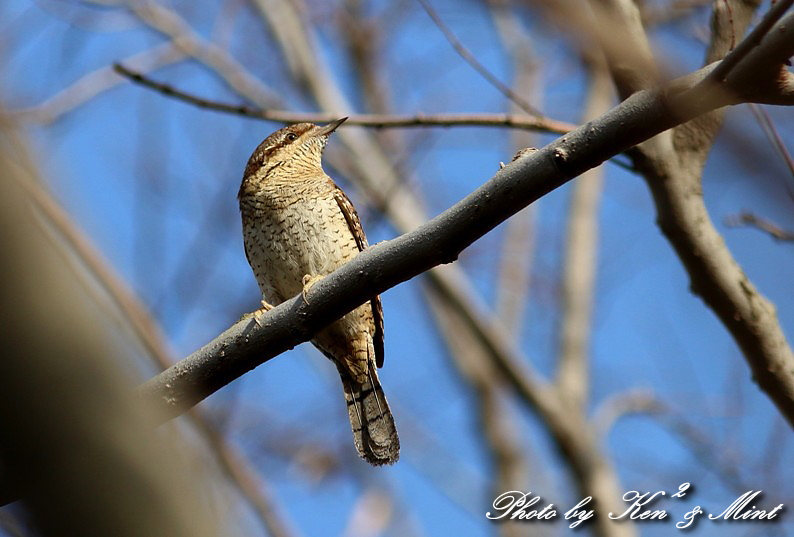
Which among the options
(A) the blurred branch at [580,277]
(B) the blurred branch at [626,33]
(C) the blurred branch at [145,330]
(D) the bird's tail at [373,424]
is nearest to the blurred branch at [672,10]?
(B) the blurred branch at [626,33]

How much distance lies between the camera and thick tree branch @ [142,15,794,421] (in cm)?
264

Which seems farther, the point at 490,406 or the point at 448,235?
the point at 490,406

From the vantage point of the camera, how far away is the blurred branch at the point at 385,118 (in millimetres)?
4121

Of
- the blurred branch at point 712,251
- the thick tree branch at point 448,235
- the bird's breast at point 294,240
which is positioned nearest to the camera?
the thick tree branch at point 448,235

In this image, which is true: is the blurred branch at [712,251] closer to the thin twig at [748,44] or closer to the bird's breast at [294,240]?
the thin twig at [748,44]

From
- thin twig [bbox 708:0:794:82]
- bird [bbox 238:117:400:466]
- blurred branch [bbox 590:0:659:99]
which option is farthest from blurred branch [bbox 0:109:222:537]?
bird [bbox 238:117:400:466]

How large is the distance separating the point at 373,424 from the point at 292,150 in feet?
5.82

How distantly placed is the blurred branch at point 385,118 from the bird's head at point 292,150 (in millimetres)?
844

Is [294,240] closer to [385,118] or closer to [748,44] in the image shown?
[385,118]

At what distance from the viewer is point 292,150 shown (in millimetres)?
5734

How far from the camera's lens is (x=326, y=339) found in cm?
498

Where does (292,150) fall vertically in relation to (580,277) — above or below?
above

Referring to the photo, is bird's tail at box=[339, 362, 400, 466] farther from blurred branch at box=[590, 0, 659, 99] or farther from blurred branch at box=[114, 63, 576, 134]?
blurred branch at box=[590, 0, 659, 99]

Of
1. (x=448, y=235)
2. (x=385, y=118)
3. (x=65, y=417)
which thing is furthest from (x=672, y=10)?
(x=65, y=417)
